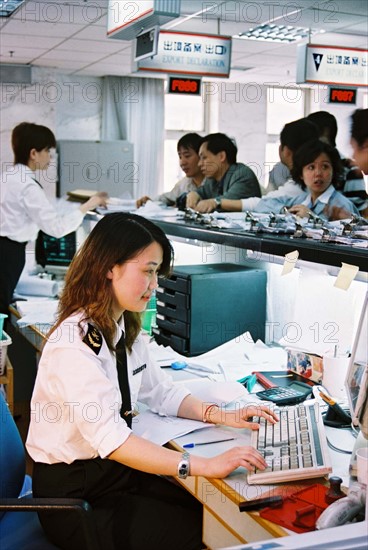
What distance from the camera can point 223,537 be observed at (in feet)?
5.70

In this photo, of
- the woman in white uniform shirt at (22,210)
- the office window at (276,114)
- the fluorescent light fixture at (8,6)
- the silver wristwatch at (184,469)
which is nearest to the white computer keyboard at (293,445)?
the silver wristwatch at (184,469)

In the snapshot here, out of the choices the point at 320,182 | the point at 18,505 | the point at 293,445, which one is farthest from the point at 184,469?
the point at 320,182

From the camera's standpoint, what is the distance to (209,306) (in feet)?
10.0

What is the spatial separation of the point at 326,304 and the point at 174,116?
9111 mm

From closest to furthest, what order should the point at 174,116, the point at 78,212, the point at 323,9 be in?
the point at 78,212 → the point at 323,9 → the point at 174,116

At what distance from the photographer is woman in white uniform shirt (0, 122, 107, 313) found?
14.1 ft

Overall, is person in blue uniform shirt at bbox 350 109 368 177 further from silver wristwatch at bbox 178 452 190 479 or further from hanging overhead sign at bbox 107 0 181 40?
silver wristwatch at bbox 178 452 190 479

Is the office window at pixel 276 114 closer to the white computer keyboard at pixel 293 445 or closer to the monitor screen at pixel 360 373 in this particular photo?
the white computer keyboard at pixel 293 445

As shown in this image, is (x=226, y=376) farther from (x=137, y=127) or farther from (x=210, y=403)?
(x=137, y=127)

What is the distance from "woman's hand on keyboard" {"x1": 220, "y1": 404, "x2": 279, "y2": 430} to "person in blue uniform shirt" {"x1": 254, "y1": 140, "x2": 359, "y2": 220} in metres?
2.06

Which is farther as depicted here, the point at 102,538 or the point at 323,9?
the point at 323,9

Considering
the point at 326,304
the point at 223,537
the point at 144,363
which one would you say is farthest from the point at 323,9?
the point at 223,537

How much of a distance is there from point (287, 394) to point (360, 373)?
778 millimetres

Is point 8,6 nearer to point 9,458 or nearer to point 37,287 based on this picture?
point 37,287
